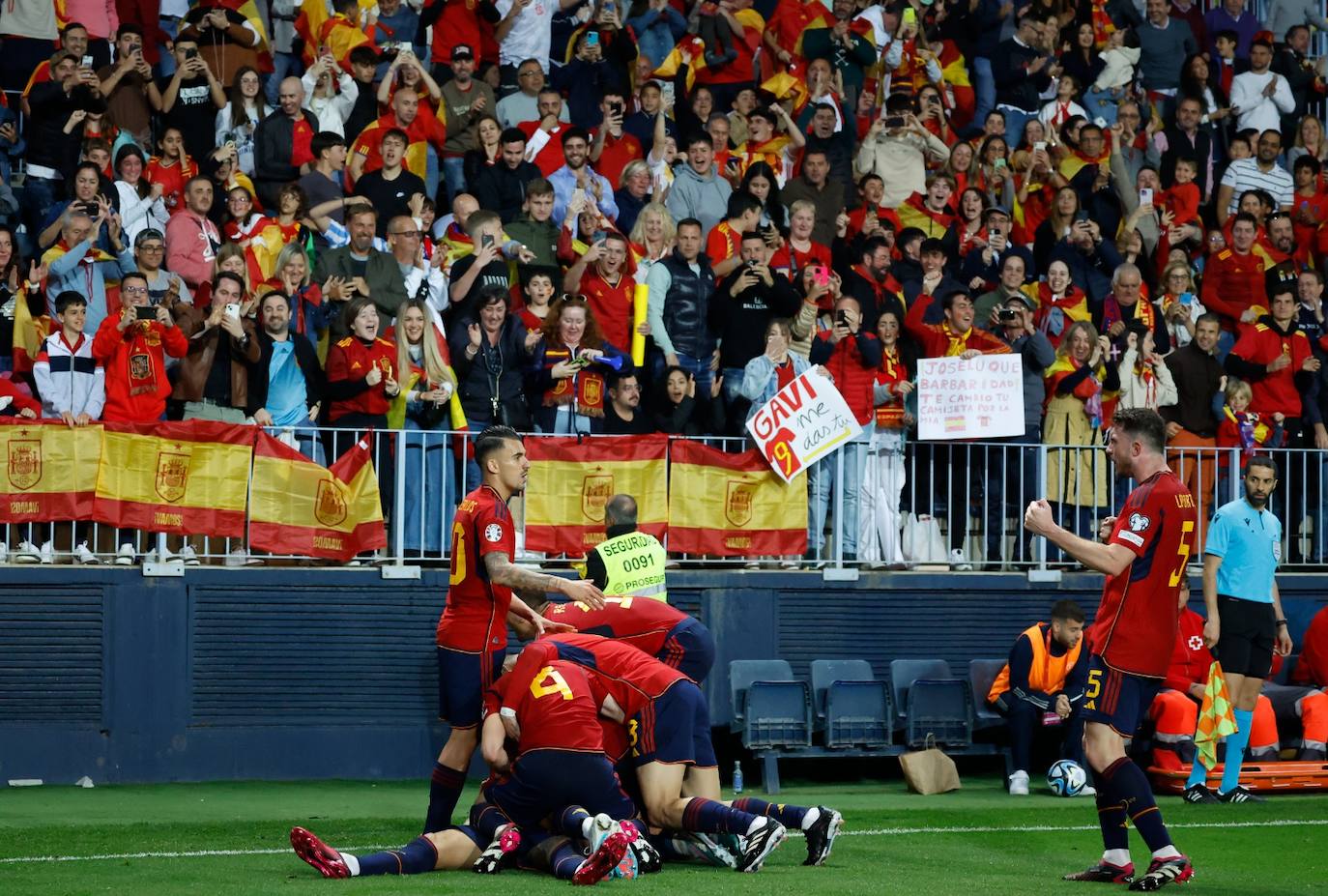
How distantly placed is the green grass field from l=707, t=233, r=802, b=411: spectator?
149 inches

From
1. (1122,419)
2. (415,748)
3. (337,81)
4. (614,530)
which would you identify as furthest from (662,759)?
(337,81)

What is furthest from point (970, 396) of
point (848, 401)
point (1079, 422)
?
point (1079, 422)

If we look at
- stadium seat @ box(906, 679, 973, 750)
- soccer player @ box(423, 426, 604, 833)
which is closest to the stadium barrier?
stadium seat @ box(906, 679, 973, 750)

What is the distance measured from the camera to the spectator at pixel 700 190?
1773 cm

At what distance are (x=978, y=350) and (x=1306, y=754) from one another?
13.9 ft

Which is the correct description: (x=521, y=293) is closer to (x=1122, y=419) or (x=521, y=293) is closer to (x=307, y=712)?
(x=307, y=712)

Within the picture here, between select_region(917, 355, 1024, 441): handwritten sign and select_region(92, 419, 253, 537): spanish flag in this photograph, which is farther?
select_region(917, 355, 1024, 441): handwritten sign

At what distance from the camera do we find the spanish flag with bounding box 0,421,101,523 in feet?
43.2

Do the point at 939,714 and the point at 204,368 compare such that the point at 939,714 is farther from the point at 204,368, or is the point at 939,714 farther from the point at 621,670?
the point at 204,368

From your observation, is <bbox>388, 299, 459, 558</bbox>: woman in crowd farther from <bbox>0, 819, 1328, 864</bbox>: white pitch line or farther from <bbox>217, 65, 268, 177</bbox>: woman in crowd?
<bbox>0, 819, 1328, 864</bbox>: white pitch line

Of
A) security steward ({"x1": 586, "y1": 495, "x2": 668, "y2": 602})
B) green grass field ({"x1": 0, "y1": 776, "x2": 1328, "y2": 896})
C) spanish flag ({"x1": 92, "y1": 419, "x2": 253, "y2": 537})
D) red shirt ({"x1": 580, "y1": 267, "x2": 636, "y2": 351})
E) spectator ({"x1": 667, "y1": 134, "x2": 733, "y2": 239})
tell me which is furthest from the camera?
spectator ({"x1": 667, "y1": 134, "x2": 733, "y2": 239})

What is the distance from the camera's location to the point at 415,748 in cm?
1428

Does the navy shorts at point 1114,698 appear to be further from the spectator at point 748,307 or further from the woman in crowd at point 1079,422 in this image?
the spectator at point 748,307

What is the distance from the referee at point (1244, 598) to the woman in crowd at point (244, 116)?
930 cm
